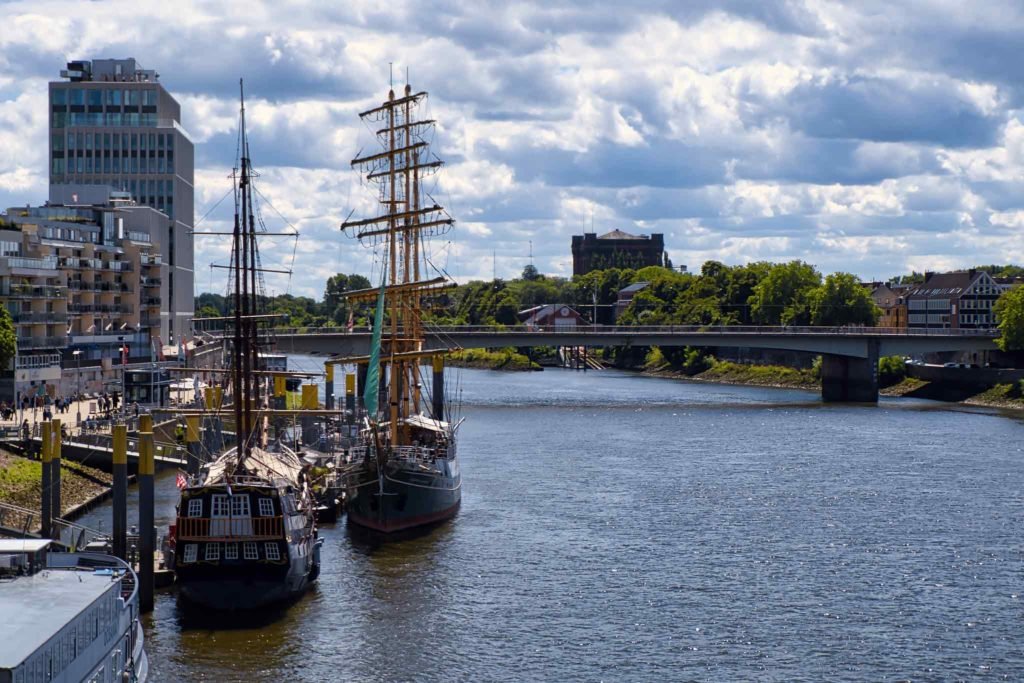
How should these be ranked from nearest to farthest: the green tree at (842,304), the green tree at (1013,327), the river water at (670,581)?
the river water at (670,581) < the green tree at (1013,327) < the green tree at (842,304)

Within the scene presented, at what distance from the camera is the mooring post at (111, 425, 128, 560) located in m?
47.1

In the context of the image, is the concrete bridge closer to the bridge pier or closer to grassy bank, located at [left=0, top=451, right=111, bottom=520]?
the bridge pier

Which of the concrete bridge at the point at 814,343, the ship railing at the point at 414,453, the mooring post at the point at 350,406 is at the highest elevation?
the concrete bridge at the point at 814,343

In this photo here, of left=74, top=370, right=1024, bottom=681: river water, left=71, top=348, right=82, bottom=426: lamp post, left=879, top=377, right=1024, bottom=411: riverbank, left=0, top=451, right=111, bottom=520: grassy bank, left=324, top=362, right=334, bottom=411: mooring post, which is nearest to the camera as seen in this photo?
left=74, top=370, right=1024, bottom=681: river water

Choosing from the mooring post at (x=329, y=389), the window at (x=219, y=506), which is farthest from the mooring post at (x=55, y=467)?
the mooring post at (x=329, y=389)

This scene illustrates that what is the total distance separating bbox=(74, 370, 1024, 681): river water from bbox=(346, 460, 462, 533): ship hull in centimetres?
119

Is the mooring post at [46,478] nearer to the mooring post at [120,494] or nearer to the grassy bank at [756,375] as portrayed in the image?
the mooring post at [120,494]

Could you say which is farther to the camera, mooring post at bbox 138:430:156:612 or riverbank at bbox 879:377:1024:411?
riverbank at bbox 879:377:1024:411

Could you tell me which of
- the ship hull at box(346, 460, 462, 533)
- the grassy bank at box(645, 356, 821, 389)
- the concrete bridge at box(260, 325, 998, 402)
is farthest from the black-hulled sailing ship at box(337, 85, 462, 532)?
the grassy bank at box(645, 356, 821, 389)

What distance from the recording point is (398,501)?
62.9 metres

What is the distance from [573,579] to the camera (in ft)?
176

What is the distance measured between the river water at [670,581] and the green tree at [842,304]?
9752 centimetres

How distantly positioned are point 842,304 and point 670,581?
14360cm

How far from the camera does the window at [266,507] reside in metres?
48.1
